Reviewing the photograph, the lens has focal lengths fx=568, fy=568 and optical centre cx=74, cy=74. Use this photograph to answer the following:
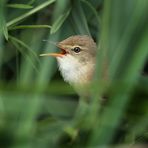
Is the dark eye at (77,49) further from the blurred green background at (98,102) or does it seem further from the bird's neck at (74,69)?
the blurred green background at (98,102)

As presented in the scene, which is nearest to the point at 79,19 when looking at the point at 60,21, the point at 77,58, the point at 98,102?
the point at 60,21

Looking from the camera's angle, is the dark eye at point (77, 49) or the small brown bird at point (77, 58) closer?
the small brown bird at point (77, 58)

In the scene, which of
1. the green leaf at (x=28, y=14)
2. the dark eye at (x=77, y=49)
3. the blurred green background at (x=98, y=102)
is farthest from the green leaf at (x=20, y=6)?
the blurred green background at (x=98, y=102)

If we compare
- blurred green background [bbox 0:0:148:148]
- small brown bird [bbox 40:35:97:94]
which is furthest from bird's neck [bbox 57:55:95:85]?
→ blurred green background [bbox 0:0:148:148]

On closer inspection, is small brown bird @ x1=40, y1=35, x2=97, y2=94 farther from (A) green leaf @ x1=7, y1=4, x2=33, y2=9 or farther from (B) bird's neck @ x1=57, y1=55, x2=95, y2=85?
(A) green leaf @ x1=7, y1=4, x2=33, y2=9

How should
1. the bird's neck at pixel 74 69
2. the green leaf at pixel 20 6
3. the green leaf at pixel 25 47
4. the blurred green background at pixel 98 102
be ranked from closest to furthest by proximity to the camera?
the blurred green background at pixel 98 102 < the green leaf at pixel 25 47 < the green leaf at pixel 20 6 < the bird's neck at pixel 74 69

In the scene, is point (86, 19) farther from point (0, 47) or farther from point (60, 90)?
point (60, 90)

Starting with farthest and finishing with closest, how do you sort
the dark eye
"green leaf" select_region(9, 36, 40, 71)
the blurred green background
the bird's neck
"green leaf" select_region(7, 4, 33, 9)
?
the dark eye, the bird's neck, "green leaf" select_region(7, 4, 33, 9), "green leaf" select_region(9, 36, 40, 71), the blurred green background
